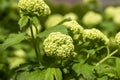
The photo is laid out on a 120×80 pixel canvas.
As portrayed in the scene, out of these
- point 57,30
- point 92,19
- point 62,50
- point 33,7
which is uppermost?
point 92,19

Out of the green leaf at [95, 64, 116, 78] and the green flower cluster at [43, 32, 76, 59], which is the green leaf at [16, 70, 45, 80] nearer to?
the green flower cluster at [43, 32, 76, 59]

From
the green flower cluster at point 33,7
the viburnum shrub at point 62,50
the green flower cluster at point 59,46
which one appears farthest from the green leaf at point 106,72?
the green flower cluster at point 33,7

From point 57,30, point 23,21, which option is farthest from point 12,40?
point 57,30

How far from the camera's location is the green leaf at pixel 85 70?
1.83 meters

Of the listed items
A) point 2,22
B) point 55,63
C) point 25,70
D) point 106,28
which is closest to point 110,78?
point 55,63

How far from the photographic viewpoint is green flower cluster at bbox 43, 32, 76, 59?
1.83m

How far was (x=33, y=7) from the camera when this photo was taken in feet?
6.36

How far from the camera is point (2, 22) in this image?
5023mm

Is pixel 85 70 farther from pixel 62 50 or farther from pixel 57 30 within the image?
pixel 57 30

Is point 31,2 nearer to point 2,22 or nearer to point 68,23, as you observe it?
point 68,23

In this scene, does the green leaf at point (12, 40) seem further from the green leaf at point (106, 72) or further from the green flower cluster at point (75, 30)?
the green leaf at point (106, 72)

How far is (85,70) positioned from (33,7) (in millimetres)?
391

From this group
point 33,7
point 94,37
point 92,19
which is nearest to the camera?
point 33,7

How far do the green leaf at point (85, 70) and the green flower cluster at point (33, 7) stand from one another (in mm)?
304
